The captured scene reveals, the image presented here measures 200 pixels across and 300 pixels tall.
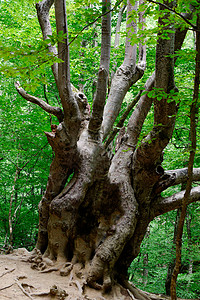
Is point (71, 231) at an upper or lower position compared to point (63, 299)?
upper

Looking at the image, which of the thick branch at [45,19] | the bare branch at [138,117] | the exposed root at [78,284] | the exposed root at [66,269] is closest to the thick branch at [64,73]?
the thick branch at [45,19]

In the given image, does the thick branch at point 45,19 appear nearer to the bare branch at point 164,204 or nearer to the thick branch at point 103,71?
the thick branch at point 103,71

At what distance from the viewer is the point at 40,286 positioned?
3432 millimetres

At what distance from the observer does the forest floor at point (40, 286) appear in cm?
318

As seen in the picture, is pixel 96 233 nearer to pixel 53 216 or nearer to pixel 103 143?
pixel 53 216

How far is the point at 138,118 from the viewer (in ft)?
16.8

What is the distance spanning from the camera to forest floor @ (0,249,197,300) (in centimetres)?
318

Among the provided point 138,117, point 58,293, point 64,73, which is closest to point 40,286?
point 58,293

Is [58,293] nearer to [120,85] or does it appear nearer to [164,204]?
[164,204]

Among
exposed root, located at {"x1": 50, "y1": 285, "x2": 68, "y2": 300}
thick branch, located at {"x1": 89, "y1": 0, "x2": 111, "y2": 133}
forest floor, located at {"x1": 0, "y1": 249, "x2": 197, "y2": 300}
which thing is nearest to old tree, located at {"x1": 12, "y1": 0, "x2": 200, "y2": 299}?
thick branch, located at {"x1": 89, "y1": 0, "x2": 111, "y2": 133}

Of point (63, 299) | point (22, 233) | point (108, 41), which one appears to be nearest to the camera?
point (63, 299)

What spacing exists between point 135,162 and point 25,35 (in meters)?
5.46

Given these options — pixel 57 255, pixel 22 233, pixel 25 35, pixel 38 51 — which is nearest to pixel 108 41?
pixel 38 51

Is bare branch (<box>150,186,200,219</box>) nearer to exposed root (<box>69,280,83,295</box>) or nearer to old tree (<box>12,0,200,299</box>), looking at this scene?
old tree (<box>12,0,200,299</box>)
